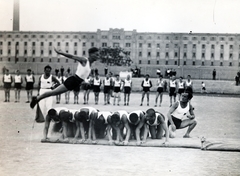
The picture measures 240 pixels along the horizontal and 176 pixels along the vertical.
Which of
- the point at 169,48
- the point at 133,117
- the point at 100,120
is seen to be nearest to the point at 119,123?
the point at 133,117

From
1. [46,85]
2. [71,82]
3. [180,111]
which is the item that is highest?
[71,82]

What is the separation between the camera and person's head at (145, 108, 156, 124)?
→ 7699mm

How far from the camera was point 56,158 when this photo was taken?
257 inches

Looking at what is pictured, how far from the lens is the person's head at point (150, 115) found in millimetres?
7699

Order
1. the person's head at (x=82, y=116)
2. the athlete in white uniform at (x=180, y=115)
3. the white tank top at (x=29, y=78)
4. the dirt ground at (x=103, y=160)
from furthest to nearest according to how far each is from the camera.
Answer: the white tank top at (x=29, y=78), the athlete in white uniform at (x=180, y=115), the person's head at (x=82, y=116), the dirt ground at (x=103, y=160)

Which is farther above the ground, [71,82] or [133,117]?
[71,82]

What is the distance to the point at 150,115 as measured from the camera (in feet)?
25.3

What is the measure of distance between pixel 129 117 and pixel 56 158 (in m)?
2.02

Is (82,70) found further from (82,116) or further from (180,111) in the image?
(180,111)

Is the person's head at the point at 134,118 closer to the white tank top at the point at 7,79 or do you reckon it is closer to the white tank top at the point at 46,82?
the white tank top at the point at 46,82

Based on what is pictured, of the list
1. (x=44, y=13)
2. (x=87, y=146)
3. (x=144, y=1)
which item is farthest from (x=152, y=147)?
(x=44, y=13)

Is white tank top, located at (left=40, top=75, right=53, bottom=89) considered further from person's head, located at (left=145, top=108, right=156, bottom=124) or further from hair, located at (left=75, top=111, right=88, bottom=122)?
person's head, located at (left=145, top=108, right=156, bottom=124)

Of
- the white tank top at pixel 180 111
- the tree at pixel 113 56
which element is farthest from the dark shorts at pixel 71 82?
the tree at pixel 113 56

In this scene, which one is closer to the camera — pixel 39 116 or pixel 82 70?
pixel 82 70
